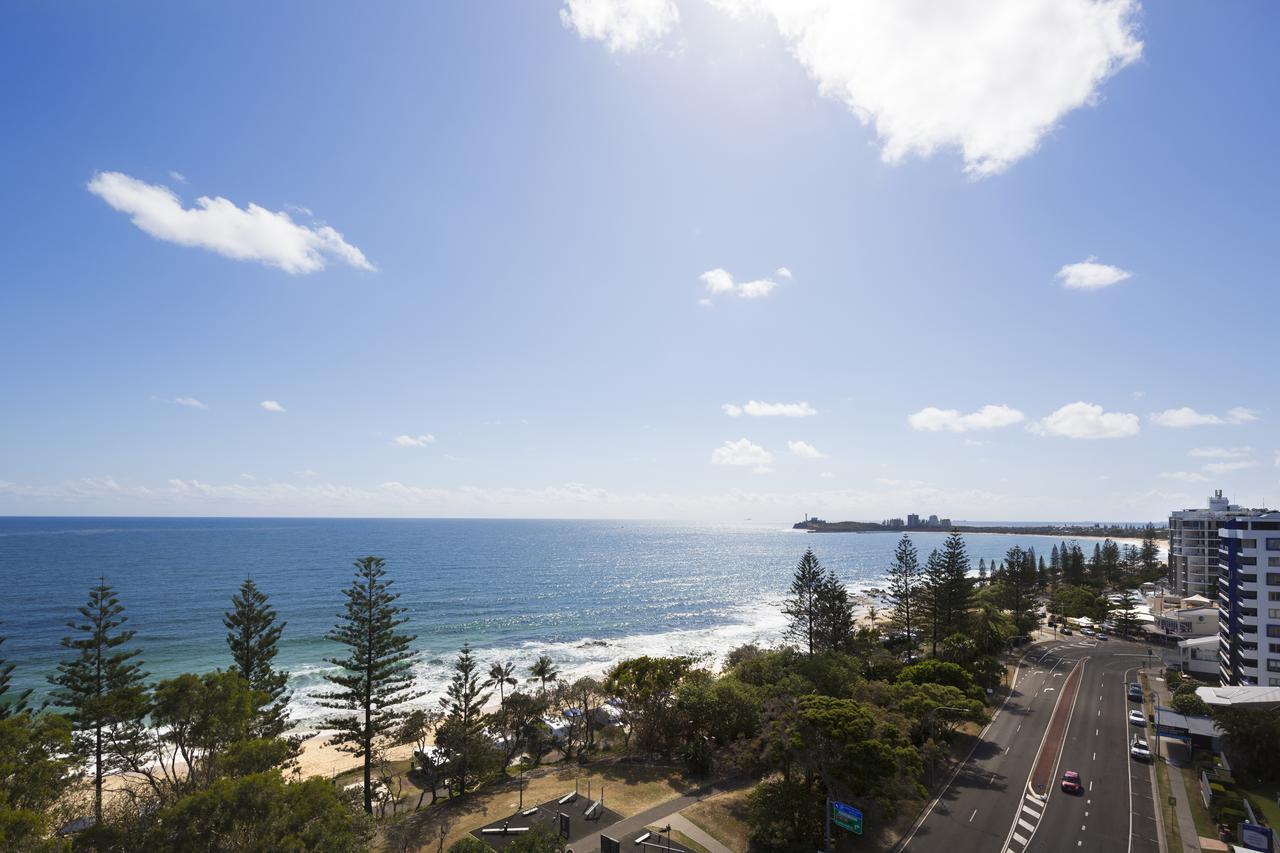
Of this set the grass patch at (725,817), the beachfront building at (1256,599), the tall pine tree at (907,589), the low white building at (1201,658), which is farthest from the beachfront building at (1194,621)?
the grass patch at (725,817)

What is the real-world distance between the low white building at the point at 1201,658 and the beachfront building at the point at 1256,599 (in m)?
9.86

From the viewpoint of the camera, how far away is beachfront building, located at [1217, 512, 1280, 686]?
41000 millimetres

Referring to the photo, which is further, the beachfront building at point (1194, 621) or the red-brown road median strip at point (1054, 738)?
the beachfront building at point (1194, 621)

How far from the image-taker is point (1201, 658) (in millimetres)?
52000

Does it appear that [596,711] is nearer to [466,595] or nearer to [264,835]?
[264,835]

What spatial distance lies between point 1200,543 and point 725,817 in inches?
3387

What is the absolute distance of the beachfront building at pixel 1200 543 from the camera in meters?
73.6

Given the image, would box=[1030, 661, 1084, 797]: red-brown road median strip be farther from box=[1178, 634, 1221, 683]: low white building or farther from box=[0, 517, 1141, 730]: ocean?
box=[0, 517, 1141, 730]: ocean

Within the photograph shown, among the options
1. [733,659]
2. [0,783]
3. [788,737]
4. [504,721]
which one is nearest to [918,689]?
[788,737]

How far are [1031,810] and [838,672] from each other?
38.4 feet

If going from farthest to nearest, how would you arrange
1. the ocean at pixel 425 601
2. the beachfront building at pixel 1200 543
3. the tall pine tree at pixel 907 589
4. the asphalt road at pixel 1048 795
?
1. the beachfront building at pixel 1200 543
2. the ocean at pixel 425 601
3. the tall pine tree at pixel 907 589
4. the asphalt road at pixel 1048 795

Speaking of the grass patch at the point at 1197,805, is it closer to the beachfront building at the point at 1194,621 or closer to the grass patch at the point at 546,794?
the grass patch at the point at 546,794

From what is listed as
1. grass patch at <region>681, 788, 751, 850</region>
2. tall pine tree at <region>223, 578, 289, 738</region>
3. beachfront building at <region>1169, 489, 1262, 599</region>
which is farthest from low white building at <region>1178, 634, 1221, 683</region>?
tall pine tree at <region>223, 578, 289, 738</region>

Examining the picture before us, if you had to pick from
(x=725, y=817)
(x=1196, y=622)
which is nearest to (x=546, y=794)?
(x=725, y=817)
